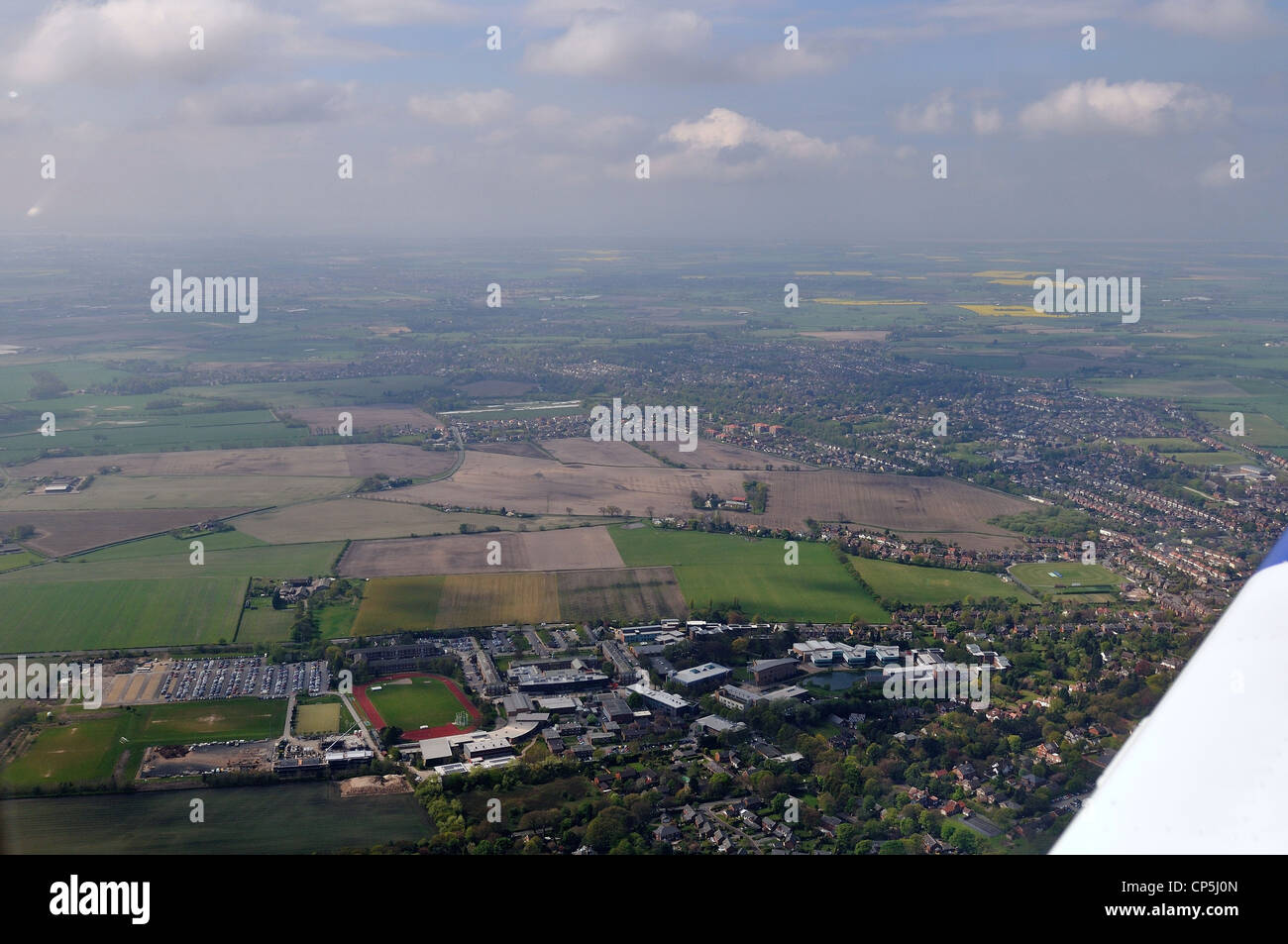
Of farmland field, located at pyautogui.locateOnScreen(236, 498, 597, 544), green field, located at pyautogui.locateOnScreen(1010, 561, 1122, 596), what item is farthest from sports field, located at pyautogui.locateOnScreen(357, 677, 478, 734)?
green field, located at pyautogui.locateOnScreen(1010, 561, 1122, 596)

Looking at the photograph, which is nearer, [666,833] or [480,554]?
[666,833]

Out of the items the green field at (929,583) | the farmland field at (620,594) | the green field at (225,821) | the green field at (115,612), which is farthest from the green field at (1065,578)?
the green field at (115,612)

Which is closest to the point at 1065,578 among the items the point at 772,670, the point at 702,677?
the point at 772,670

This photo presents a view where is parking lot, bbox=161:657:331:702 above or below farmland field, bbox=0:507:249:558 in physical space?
below

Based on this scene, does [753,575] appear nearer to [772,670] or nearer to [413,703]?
[772,670]

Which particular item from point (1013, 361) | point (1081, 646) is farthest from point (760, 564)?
point (1013, 361)

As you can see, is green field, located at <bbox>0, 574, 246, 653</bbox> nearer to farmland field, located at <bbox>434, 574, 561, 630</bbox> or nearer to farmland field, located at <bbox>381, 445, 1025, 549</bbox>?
farmland field, located at <bbox>434, 574, 561, 630</bbox>

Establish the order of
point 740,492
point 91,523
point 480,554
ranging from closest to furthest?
1. point 480,554
2. point 91,523
3. point 740,492
